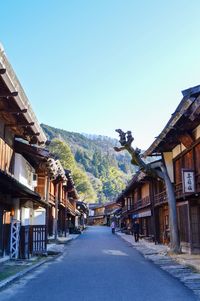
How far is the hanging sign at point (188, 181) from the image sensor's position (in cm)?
1762

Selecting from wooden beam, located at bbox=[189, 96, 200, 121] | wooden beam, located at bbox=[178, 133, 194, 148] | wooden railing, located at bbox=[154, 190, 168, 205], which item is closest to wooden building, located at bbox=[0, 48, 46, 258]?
wooden beam, located at bbox=[189, 96, 200, 121]

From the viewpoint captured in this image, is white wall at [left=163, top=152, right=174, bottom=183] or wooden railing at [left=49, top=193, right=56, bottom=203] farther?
wooden railing at [left=49, top=193, right=56, bottom=203]

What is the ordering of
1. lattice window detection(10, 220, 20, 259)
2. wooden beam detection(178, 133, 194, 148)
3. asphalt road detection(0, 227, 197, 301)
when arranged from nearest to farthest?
asphalt road detection(0, 227, 197, 301)
lattice window detection(10, 220, 20, 259)
wooden beam detection(178, 133, 194, 148)

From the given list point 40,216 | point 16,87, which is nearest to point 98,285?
point 16,87

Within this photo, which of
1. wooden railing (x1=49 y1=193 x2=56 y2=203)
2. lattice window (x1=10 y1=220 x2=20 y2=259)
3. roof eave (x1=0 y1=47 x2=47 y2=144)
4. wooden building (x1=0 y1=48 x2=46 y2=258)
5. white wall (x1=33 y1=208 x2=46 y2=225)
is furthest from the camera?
wooden railing (x1=49 y1=193 x2=56 y2=203)

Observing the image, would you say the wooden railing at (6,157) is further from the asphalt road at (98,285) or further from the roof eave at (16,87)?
the asphalt road at (98,285)

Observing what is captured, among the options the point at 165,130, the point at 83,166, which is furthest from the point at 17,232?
the point at 83,166

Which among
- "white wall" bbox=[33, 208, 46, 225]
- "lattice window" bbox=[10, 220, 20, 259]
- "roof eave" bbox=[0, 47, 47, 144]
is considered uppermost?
"roof eave" bbox=[0, 47, 47, 144]

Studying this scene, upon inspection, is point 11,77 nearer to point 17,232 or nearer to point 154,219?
point 17,232

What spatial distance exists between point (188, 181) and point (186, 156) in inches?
109

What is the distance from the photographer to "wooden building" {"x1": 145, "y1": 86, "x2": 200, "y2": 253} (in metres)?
16.0

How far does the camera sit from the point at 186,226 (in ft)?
67.5

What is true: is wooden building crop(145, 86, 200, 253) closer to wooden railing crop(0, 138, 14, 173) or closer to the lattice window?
wooden railing crop(0, 138, 14, 173)

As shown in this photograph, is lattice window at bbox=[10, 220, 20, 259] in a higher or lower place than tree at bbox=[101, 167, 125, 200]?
lower
